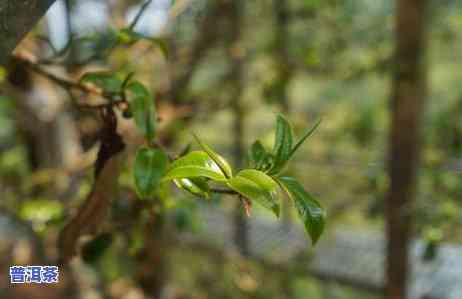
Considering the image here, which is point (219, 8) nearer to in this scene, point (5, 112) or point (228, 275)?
point (5, 112)

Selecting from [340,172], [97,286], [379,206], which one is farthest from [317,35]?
[97,286]

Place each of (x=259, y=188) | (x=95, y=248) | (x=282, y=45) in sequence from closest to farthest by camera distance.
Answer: (x=259, y=188) → (x=95, y=248) → (x=282, y=45)

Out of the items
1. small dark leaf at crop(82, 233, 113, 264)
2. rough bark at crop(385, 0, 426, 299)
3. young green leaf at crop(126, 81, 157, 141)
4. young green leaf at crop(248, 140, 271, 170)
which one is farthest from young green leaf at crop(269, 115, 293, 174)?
rough bark at crop(385, 0, 426, 299)

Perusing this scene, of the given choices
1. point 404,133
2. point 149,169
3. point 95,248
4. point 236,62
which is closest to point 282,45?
point 236,62

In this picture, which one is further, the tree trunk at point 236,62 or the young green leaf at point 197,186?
the tree trunk at point 236,62

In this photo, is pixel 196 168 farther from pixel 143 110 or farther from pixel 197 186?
pixel 143 110

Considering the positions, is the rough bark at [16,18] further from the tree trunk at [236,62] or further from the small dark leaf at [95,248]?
the tree trunk at [236,62]

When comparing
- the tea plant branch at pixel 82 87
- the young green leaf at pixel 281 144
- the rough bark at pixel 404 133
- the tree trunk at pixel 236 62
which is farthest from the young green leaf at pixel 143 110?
the tree trunk at pixel 236 62
